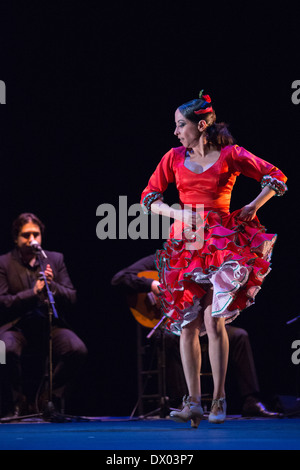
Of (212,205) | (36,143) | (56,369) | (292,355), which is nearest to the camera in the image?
(212,205)

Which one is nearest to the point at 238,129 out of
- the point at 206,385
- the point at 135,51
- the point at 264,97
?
the point at 264,97

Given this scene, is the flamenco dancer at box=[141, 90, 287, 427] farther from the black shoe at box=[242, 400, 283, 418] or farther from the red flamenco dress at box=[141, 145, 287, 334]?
the black shoe at box=[242, 400, 283, 418]

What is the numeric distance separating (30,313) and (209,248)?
2039 mm

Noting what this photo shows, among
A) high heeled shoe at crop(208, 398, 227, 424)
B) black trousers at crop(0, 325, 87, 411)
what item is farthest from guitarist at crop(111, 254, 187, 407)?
high heeled shoe at crop(208, 398, 227, 424)

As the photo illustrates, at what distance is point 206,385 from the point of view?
5.11m

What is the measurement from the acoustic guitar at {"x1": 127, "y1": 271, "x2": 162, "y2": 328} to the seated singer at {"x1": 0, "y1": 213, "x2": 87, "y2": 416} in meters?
0.42

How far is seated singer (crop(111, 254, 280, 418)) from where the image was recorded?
4406mm

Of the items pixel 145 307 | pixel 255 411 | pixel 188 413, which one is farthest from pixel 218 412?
pixel 145 307

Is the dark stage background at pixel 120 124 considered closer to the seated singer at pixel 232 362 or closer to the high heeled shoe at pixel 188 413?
the seated singer at pixel 232 362

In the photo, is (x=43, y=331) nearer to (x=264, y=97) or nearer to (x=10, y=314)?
(x=10, y=314)

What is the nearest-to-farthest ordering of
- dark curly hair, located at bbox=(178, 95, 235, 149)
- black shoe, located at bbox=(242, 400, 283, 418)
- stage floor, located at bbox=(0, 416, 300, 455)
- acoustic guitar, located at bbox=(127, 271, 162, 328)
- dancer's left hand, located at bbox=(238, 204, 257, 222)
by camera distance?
stage floor, located at bbox=(0, 416, 300, 455)
dancer's left hand, located at bbox=(238, 204, 257, 222)
dark curly hair, located at bbox=(178, 95, 235, 149)
black shoe, located at bbox=(242, 400, 283, 418)
acoustic guitar, located at bbox=(127, 271, 162, 328)

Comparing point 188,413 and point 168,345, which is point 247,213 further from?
point 168,345

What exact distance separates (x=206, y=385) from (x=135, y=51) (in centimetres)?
250

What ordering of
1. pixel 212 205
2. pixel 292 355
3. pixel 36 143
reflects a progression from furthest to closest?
pixel 36 143, pixel 292 355, pixel 212 205
